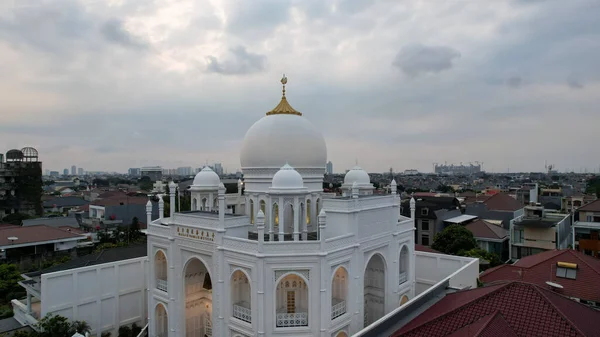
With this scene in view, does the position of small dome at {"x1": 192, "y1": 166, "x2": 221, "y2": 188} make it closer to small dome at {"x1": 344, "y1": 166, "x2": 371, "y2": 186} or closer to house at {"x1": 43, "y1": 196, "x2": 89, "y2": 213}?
small dome at {"x1": 344, "y1": 166, "x2": 371, "y2": 186}

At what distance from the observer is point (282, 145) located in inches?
870

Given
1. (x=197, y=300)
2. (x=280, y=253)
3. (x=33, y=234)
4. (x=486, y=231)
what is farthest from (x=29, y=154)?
(x=486, y=231)

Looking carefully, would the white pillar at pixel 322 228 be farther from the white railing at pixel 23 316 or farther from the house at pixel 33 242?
the house at pixel 33 242

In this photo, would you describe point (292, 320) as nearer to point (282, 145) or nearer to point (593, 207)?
point (282, 145)

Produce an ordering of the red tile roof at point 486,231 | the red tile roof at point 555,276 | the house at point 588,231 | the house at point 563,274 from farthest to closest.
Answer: the red tile roof at point 486,231, the house at point 588,231, the red tile roof at point 555,276, the house at point 563,274

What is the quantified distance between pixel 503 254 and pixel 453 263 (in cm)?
1764

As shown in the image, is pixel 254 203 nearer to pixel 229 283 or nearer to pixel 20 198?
pixel 229 283

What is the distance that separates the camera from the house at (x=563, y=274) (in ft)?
→ 68.2

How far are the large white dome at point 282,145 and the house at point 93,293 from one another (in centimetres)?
1162

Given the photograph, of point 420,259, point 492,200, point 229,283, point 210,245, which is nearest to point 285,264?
point 229,283

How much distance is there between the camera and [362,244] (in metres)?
19.3

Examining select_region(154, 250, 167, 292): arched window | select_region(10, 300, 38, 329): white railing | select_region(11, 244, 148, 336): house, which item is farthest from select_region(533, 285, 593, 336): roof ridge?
select_region(10, 300, 38, 329): white railing

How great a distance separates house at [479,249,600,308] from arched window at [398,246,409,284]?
5082 millimetres

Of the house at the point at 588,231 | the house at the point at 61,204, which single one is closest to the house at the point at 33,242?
the house at the point at 61,204
